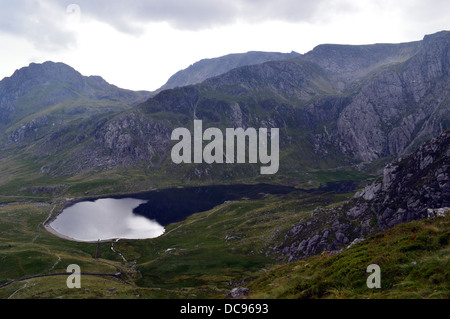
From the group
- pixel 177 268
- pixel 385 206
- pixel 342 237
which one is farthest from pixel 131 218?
pixel 385 206

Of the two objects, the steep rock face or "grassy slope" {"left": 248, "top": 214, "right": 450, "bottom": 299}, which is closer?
"grassy slope" {"left": 248, "top": 214, "right": 450, "bottom": 299}

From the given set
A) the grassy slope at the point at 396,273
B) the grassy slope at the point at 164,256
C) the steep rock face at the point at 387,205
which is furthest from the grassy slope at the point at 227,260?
the steep rock face at the point at 387,205

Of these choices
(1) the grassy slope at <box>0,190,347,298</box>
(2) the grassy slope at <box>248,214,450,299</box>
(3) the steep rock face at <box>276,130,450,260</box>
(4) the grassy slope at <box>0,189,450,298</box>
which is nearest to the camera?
(2) the grassy slope at <box>248,214,450,299</box>

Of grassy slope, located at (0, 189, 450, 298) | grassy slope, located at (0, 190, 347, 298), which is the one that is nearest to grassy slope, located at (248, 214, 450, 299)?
grassy slope, located at (0, 189, 450, 298)

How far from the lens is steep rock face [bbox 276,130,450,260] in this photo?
86.2 m

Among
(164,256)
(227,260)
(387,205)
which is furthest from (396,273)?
(164,256)

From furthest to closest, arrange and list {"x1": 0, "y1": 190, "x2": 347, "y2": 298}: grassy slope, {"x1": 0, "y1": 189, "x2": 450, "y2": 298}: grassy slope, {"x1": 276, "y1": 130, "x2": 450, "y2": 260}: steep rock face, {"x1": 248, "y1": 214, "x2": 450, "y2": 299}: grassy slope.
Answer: {"x1": 276, "y1": 130, "x2": 450, "y2": 260}: steep rock face
{"x1": 0, "y1": 190, "x2": 347, "y2": 298}: grassy slope
{"x1": 0, "y1": 189, "x2": 450, "y2": 298}: grassy slope
{"x1": 248, "y1": 214, "x2": 450, "y2": 299}: grassy slope

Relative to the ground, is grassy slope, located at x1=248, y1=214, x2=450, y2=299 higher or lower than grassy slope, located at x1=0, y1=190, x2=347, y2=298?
higher

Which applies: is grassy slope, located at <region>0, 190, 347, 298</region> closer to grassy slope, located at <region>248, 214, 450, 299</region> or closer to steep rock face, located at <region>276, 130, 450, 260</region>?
steep rock face, located at <region>276, 130, 450, 260</region>

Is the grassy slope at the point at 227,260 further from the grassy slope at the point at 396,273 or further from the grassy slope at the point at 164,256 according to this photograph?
the grassy slope at the point at 164,256

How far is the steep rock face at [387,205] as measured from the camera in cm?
8625

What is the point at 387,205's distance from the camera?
309ft

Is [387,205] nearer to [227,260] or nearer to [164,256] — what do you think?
[227,260]
